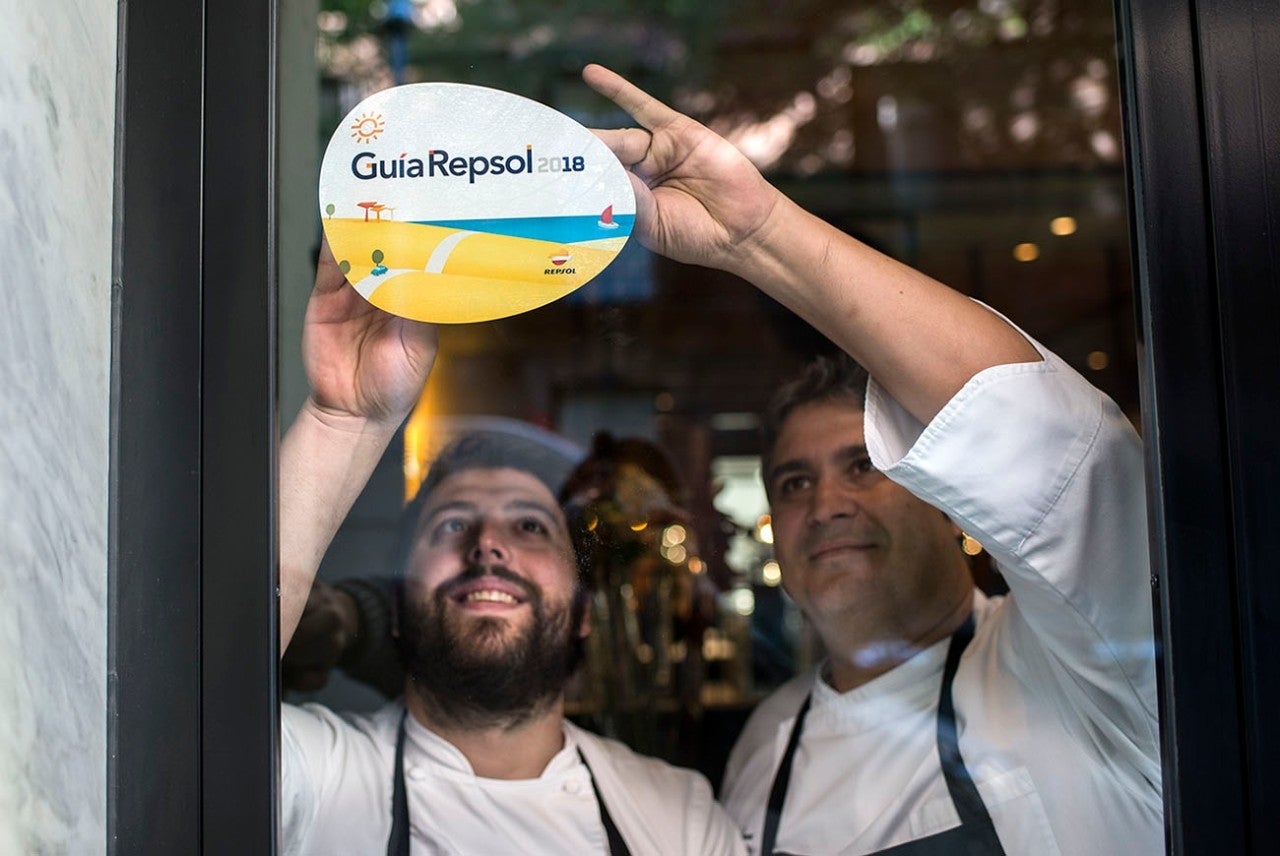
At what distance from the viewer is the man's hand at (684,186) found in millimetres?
960

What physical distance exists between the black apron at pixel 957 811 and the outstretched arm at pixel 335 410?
0.69m

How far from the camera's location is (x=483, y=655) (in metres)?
1.32

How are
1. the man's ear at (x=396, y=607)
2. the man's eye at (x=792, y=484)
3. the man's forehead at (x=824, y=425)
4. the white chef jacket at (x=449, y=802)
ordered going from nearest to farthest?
1. the white chef jacket at (x=449, y=802)
2. the man's ear at (x=396, y=607)
3. the man's forehead at (x=824, y=425)
4. the man's eye at (x=792, y=484)

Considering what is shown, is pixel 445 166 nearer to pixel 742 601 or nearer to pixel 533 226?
pixel 533 226

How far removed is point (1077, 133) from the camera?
3418 mm

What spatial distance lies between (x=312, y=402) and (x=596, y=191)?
0.30m

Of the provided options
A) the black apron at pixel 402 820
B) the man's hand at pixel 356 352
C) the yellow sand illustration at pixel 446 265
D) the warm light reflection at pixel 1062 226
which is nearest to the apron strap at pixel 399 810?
the black apron at pixel 402 820

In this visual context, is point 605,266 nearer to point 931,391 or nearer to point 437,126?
point 437,126

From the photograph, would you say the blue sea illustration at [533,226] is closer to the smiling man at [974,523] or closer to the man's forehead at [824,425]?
the smiling man at [974,523]

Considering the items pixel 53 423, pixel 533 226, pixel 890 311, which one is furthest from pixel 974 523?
pixel 53 423

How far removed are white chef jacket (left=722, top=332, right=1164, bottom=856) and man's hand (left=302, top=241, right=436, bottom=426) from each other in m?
0.41

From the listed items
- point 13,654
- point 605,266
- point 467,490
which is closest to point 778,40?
point 467,490

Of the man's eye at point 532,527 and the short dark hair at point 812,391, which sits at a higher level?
the short dark hair at point 812,391

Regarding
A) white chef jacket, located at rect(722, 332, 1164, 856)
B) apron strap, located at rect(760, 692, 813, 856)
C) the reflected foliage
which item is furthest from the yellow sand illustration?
apron strap, located at rect(760, 692, 813, 856)
